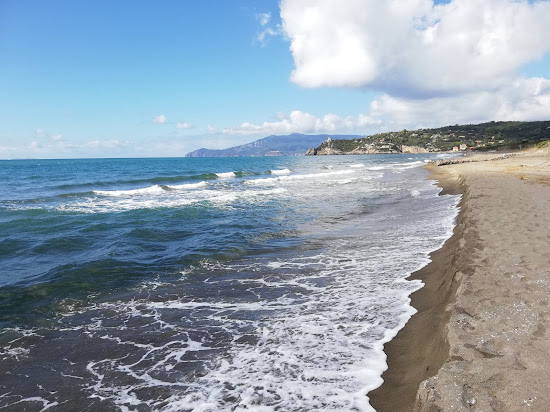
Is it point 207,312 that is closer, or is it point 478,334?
point 478,334

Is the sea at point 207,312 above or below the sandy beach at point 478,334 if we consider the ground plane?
below

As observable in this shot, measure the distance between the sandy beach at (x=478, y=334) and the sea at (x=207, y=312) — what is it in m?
0.42

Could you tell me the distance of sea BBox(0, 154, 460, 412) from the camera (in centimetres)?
506

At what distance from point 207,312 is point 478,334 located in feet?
17.8

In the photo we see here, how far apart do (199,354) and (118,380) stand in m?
1.34

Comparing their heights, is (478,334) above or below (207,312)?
above

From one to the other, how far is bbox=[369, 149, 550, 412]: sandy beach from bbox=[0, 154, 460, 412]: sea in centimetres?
42

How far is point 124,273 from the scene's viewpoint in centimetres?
1080

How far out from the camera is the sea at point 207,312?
5.06 m

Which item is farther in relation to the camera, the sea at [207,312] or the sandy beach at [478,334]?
the sea at [207,312]

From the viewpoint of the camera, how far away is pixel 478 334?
16.7 ft

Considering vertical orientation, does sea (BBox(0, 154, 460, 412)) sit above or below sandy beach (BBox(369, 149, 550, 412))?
below

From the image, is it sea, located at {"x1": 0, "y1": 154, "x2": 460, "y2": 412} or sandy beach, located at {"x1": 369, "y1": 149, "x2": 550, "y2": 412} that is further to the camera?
sea, located at {"x1": 0, "y1": 154, "x2": 460, "y2": 412}

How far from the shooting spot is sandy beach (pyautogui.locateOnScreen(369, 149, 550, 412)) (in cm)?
389
